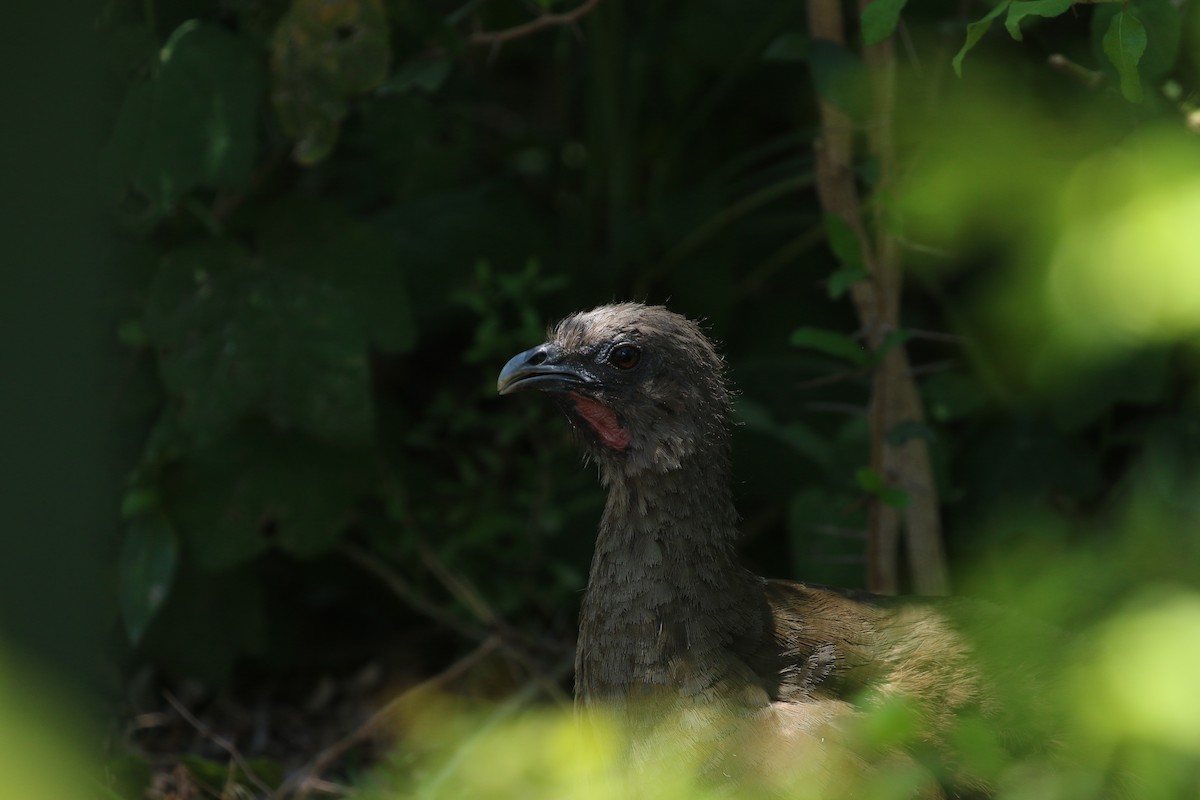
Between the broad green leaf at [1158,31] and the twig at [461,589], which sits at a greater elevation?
the broad green leaf at [1158,31]

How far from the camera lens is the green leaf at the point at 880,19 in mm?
2629

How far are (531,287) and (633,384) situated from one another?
4.15 feet

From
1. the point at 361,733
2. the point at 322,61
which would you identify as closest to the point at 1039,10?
the point at 322,61

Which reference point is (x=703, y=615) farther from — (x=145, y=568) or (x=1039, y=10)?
(x=145, y=568)

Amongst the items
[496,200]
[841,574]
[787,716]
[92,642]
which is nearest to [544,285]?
[496,200]

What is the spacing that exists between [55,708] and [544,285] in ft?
9.45

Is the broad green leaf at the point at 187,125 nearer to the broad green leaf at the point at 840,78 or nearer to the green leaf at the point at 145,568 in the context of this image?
the green leaf at the point at 145,568

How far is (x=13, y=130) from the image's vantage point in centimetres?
149

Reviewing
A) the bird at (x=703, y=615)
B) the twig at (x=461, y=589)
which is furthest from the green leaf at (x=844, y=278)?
the twig at (x=461, y=589)

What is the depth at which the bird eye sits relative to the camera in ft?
10.5

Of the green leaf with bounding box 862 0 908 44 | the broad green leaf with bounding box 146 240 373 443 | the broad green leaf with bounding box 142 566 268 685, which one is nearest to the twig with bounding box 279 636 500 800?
the broad green leaf with bounding box 142 566 268 685

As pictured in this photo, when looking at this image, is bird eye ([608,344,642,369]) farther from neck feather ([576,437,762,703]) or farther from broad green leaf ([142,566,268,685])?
broad green leaf ([142,566,268,685])

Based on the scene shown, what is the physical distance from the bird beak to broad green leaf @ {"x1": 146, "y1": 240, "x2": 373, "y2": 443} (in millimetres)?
704

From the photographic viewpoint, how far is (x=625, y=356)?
10.5 feet
